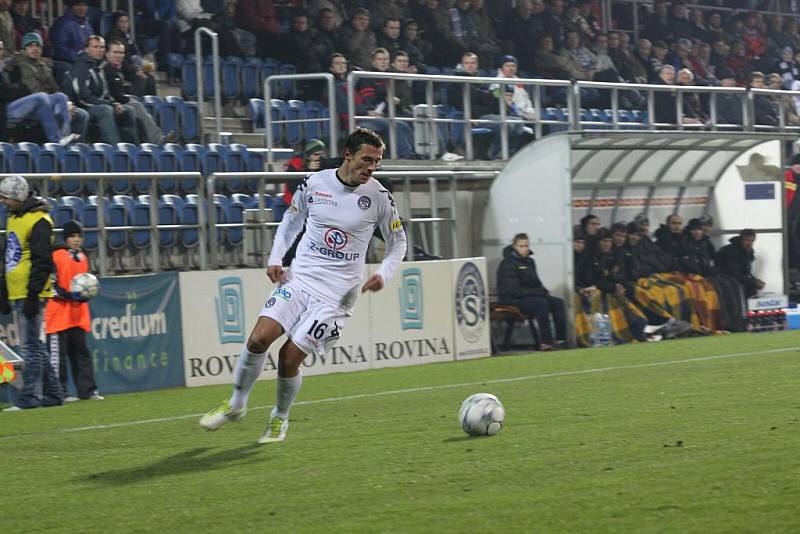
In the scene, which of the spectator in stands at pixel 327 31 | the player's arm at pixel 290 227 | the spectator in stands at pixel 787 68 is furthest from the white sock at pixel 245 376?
the spectator in stands at pixel 787 68

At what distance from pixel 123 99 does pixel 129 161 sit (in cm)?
155

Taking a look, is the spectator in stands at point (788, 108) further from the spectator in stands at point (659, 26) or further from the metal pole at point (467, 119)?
the metal pole at point (467, 119)

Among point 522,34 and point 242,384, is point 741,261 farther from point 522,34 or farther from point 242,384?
point 242,384

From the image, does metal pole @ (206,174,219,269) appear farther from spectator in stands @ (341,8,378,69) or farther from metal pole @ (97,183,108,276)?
spectator in stands @ (341,8,378,69)

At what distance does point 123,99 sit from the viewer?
19.4 meters

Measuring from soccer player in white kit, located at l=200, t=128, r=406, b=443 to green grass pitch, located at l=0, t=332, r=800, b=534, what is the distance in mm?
406

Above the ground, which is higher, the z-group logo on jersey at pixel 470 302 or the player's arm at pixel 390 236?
the player's arm at pixel 390 236

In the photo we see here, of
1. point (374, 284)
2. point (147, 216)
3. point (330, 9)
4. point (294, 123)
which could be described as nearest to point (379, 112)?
point (294, 123)

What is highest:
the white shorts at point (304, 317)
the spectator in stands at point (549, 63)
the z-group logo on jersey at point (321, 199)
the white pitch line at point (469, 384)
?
the spectator in stands at point (549, 63)

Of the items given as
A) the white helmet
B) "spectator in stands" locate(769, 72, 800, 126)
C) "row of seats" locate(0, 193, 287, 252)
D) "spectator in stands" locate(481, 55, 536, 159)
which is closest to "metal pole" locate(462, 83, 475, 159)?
"spectator in stands" locate(481, 55, 536, 159)

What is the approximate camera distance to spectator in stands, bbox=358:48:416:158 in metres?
20.5

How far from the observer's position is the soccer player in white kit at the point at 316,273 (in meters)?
9.22

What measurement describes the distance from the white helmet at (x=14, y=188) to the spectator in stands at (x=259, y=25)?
10.1 meters

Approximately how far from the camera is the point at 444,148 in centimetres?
2172
